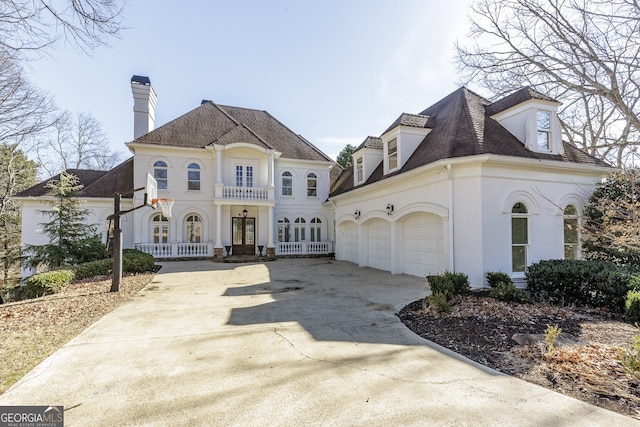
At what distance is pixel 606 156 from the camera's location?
1786cm

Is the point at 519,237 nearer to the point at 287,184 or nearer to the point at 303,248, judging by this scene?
the point at 303,248

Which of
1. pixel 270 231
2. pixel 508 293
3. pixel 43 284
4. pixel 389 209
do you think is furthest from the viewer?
pixel 270 231

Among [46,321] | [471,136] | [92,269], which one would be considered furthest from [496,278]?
[92,269]

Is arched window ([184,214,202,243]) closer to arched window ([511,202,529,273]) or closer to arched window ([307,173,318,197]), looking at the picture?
arched window ([307,173,318,197])

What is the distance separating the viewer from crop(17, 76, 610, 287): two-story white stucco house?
912 cm

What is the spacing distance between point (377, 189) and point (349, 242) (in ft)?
15.3

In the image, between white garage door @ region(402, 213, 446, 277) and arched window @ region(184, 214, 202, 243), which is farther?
arched window @ region(184, 214, 202, 243)

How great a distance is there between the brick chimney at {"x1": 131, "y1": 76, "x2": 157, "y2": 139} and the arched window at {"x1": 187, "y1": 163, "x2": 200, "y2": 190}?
448 centimetres

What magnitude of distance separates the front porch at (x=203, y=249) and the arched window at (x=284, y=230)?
74 centimetres

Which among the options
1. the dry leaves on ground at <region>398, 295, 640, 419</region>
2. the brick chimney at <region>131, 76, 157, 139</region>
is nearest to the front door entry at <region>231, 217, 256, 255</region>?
the brick chimney at <region>131, 76, 157, 139</region>

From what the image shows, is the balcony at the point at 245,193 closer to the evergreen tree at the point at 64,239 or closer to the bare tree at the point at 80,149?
the evergreen tree at the point at 64,239

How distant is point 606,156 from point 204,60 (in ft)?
72.7

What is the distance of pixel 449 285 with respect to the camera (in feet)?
22.9

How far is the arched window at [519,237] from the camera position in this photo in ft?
30.1
